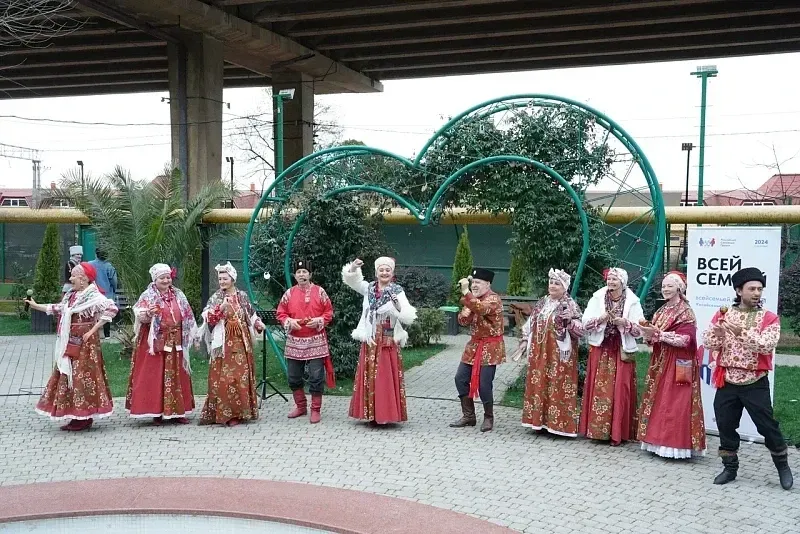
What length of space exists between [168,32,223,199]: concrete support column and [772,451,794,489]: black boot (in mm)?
17093

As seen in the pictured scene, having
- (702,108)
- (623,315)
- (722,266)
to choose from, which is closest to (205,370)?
(623,315)

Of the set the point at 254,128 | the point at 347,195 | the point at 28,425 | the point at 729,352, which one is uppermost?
the point at 254,128

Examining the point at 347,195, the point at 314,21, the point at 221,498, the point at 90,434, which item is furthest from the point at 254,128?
the point at 221,498

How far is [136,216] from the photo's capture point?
11.5 m

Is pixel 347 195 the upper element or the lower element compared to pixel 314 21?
lower

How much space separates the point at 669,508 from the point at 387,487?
1.89 metres

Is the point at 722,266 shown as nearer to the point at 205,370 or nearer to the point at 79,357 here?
the point at 79,357

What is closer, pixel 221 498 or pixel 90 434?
pixel 221 498

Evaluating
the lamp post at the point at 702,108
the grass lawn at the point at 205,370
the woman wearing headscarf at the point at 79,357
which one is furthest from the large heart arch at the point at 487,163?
the lamp post at the point at 702,108

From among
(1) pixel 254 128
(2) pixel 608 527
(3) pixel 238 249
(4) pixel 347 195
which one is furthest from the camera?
(1) pixel 254 128

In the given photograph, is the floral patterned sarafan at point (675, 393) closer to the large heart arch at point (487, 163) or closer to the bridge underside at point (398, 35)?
the large heart arch at point (487, 163)

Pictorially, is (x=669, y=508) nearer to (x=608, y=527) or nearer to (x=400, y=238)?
(x=608, y=527)

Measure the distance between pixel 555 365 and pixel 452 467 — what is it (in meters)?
1.44

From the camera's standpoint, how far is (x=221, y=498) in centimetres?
520
